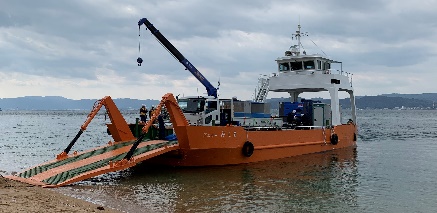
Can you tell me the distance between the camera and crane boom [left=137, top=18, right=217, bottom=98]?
20281mm

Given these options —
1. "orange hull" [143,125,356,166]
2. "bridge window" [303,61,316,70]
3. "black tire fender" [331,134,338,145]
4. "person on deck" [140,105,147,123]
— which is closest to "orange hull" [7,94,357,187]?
"orange hull" [143,125,356,166]

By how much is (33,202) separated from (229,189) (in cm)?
625

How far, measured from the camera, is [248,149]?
17.9m

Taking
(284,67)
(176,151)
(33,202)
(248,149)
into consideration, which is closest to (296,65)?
(284,67)

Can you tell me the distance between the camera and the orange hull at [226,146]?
16.0 m

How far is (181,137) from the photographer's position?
1573 centimetres

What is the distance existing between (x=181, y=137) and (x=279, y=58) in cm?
1310

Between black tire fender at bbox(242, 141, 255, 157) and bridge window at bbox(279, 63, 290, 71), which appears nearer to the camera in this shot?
black tire fender at bbox(242, 141, 255, 157)

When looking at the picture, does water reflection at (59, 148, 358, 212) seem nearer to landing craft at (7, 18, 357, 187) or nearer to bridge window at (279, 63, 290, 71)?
landing craft at (7, 18, 357, 187)

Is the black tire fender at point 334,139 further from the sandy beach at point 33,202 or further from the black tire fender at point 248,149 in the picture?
the sandy beach at point 33,202

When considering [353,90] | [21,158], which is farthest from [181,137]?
[353,90]

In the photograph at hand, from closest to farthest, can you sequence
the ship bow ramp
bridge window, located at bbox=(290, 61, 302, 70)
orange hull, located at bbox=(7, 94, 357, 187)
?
the ship bow ramp
orange hull, located at bbox=(7, 94, 357, 187)
bridge window, located at bbox=(290, 61, 302, 70)

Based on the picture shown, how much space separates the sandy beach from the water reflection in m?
1.29

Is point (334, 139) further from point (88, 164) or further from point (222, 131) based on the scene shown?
point (88, 164)
